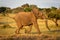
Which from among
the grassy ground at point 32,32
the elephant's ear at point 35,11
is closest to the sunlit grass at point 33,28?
the grassy ground at point 32,32

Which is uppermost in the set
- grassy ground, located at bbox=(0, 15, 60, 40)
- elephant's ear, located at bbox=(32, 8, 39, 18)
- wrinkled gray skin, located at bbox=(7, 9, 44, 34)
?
elephant's ear, located at bbox=(32, 8, 39, 18)

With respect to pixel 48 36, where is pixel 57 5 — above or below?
above

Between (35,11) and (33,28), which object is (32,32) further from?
(35,11)

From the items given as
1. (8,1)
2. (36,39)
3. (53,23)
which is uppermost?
(8,1)

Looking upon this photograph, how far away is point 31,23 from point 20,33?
9.9 inches

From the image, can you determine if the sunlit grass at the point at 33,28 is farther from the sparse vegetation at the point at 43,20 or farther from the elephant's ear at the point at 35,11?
the elephant's ear at the point at 35,11


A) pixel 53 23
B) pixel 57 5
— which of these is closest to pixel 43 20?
pixel 53 23

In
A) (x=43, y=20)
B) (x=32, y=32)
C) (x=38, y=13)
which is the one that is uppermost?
(x=38, y=13)

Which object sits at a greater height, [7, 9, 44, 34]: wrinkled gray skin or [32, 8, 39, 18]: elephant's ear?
[32, 8, 39, 18]: elephant's ear

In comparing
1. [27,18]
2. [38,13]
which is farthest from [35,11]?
[27,18]

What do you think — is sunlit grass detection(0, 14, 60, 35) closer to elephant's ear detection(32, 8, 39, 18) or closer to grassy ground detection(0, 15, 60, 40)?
grassy ground detection(0, 15, 60, 40)

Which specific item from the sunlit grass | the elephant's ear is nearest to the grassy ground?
the sunlit grass

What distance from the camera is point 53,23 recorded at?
2959mm

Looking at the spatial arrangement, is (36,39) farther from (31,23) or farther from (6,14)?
(6,14)
